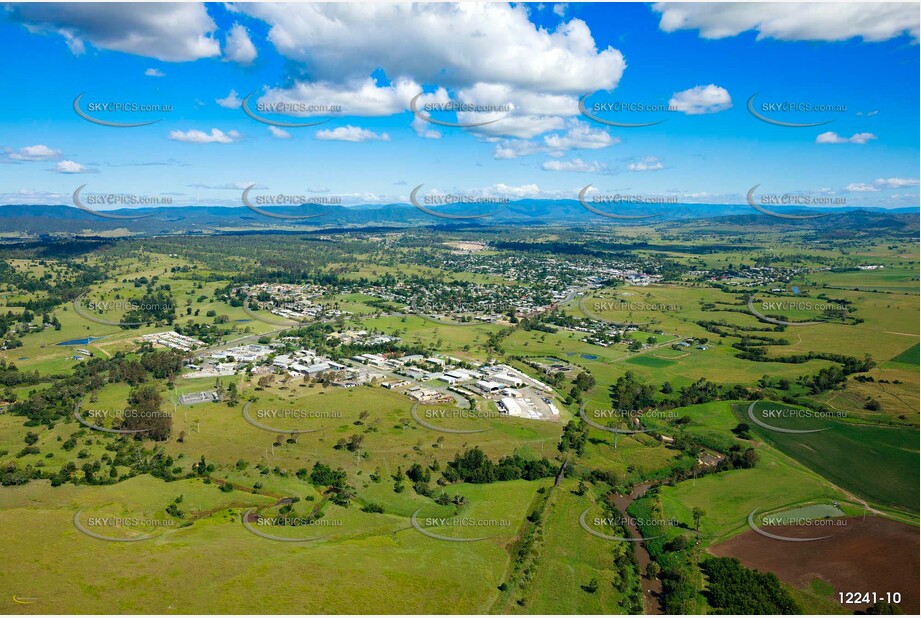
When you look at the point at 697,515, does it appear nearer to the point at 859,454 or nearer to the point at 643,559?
the point at 643,559

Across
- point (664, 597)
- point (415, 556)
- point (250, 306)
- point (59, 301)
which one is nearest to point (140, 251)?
point (59, 301)

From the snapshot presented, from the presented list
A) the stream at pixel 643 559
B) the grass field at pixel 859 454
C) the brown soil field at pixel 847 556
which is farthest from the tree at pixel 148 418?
the grass field at pixel 859 454

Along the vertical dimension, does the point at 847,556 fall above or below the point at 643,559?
above

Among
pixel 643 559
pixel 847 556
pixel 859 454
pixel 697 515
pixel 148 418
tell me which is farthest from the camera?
pixel 148 418

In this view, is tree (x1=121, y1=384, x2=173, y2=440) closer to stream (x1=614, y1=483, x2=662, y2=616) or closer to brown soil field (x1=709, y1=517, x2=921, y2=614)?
stream (x1=614, y1=483, x2=662, y2=616)

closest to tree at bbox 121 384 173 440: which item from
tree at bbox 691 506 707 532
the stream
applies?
the stream

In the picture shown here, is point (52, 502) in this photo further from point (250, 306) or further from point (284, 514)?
point (250, 306)

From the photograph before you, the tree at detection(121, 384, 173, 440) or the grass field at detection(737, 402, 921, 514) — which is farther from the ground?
the tree at detection(121, 384, 173, 440)

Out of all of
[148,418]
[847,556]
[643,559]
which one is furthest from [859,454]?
[148,418]
